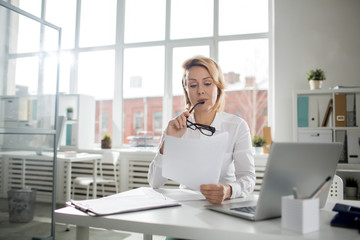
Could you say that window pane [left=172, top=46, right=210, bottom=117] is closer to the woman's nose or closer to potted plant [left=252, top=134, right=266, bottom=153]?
potted plant [left=252, top=134, right=266, bottom=153]

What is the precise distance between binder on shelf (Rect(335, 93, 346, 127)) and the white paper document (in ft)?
8.13

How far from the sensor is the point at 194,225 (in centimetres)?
80

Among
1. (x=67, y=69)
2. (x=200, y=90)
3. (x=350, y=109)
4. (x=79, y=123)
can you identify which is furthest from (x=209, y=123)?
(x=67, y=69)

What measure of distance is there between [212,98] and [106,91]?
3553 millimetres

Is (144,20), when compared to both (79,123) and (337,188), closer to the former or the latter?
(79,123)

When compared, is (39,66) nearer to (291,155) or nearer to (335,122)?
(291,155)

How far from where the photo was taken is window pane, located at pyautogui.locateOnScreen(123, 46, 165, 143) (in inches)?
180

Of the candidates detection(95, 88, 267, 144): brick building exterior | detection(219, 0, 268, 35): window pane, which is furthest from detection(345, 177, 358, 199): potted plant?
detection(219, 0, 268, 35): window pane

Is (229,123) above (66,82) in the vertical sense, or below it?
below

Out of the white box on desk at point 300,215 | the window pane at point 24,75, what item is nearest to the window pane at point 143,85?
the window pane at point 24,75

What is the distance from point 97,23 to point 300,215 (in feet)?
16.1

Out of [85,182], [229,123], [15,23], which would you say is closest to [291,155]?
[229,123]

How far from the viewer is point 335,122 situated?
3.14 m

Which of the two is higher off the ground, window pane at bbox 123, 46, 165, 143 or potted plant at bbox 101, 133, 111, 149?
window pane at bbox 123, 46, 165, 143
